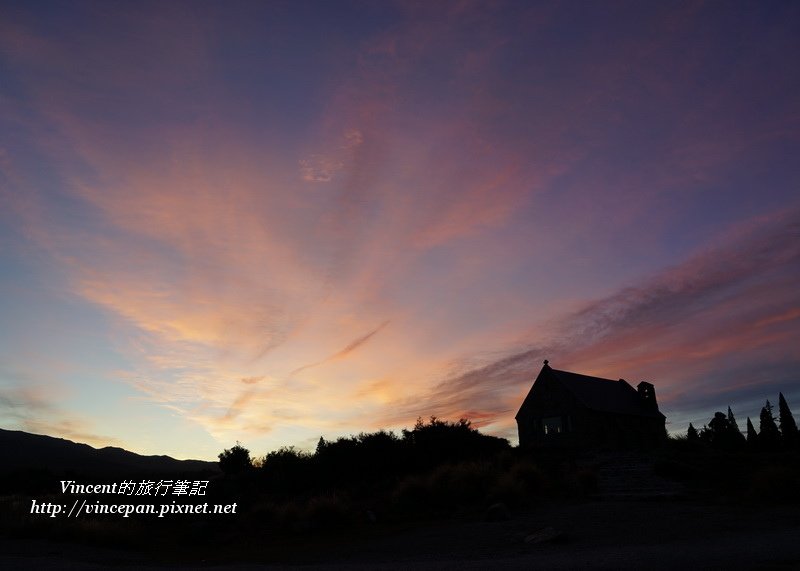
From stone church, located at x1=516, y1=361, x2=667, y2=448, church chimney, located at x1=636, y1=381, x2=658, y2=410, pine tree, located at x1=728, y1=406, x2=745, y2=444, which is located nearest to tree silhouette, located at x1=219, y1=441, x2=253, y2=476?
stone church, located at x1=516, y1=361, x2=667, y2=448

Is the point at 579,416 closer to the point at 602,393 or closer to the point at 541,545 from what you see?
the point at 602,393

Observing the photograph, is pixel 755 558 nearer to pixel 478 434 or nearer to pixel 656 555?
pixel 656 555

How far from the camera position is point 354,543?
51.0 feet

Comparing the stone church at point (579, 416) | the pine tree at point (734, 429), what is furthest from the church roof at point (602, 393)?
the pine tree at point (734, 429)

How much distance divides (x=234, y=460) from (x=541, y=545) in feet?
123

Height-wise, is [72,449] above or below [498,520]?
above

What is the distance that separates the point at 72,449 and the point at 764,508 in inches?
4497

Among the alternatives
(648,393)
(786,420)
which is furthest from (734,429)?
(648,393)

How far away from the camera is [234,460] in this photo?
4466cm

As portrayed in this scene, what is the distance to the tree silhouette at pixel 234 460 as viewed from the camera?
4419cm

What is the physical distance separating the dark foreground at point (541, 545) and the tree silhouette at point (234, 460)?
91.6 ft

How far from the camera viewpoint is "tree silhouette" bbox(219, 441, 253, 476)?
44188mm

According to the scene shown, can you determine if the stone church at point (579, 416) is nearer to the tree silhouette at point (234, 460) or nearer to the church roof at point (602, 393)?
the church roof at point (602, 393)

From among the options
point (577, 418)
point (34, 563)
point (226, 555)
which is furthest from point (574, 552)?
point (577, 418)
